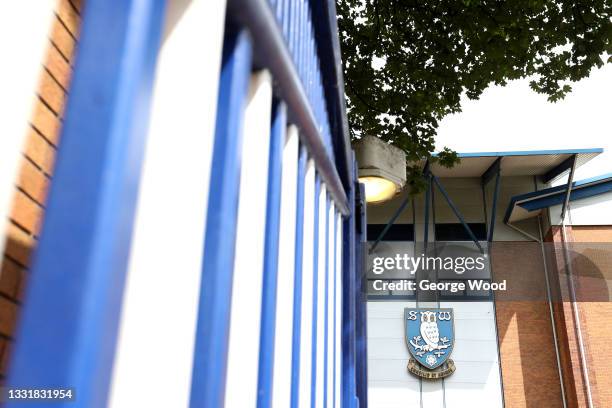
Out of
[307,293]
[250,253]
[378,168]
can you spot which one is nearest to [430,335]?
[378,168]

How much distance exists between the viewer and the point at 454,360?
508 inches

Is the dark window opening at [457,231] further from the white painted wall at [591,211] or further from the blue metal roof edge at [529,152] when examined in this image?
the blue metal roof edge at [529,152]

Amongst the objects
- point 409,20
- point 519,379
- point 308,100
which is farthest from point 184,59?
point 519,379

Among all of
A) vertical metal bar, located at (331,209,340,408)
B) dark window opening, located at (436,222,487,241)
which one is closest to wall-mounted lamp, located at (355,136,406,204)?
vertical metal bar, located at (331,209,340,408)

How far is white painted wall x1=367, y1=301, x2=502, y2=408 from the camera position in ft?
41.8

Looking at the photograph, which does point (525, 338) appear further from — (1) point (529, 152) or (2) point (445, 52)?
(2) point (445, 52)

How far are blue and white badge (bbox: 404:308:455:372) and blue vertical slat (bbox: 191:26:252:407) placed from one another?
1322cm

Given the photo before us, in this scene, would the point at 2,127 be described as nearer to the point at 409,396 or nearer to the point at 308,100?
the point at 308,100

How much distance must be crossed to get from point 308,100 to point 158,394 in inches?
39.1

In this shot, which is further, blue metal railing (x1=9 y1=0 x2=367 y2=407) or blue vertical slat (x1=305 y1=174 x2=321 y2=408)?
blue vertical slat (x1=305 y1=174 x2=321 y2=408)

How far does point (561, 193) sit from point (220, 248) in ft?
47.8

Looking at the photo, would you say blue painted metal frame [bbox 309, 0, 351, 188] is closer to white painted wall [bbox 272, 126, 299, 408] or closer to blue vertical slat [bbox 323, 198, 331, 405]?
blue vertical slat [bbox 323, 198, 331, 405]

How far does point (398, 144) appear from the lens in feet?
21.1

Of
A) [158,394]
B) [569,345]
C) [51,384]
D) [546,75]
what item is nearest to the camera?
[51,384]
